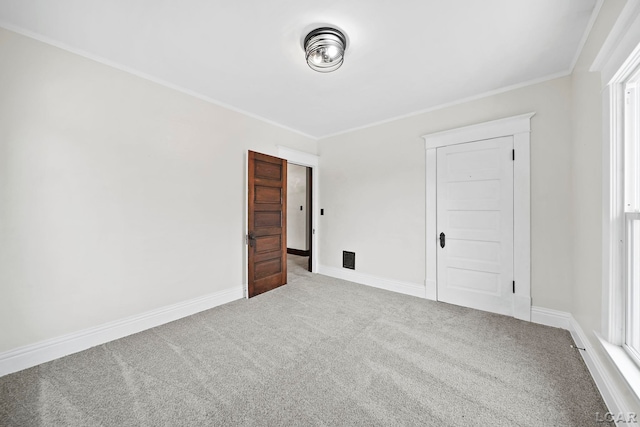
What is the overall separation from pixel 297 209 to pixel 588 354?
569cm

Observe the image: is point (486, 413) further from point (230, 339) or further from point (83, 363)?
point (83, 363)

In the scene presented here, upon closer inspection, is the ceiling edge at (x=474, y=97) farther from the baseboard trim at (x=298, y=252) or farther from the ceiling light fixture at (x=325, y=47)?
the baseboard trim at (x=298, y=252)

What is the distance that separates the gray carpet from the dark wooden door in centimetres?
89

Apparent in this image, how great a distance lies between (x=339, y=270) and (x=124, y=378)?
3.07 meters

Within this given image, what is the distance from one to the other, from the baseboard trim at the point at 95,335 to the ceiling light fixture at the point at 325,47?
2.84m

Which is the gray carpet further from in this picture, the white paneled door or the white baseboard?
the white paneled door

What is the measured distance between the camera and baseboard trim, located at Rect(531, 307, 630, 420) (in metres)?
1.36

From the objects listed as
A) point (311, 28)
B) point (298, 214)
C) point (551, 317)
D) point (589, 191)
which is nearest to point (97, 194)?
point (311, 28)

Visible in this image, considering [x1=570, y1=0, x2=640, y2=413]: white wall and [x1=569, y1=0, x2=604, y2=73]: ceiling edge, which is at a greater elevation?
[x1=569, y1=0, x2=604, y2=73]: ceiling edge

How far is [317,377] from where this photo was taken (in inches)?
67.9

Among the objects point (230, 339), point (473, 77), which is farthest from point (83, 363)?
point (473, 77)

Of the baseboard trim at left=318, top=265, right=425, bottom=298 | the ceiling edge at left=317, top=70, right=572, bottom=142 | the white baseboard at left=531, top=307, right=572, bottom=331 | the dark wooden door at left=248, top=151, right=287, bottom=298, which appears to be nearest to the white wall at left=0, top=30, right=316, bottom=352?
the dark wooden door at left=248, top=151, right=287, bottom=298

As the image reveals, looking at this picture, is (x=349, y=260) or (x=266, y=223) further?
(x=349, y=260)

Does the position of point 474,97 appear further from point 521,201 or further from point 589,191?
point 589,191
